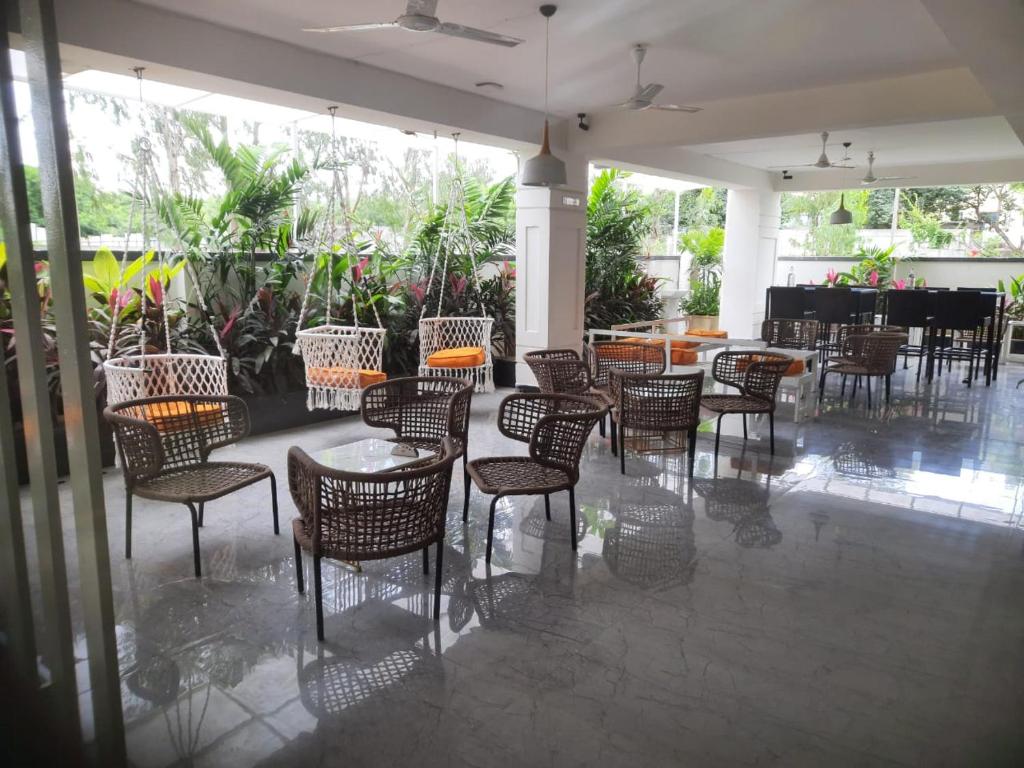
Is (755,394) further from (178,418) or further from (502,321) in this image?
(178,418)

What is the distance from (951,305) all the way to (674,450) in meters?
5.07

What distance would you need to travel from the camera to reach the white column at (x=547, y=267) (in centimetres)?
752

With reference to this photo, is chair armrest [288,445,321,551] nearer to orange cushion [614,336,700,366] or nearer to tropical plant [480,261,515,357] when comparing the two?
orange cushion [614,336,700,366]

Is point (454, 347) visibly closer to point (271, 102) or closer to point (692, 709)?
point (271, 102)

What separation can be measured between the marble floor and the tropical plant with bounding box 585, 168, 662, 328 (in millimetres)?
5148

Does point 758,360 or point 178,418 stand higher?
point 758,360

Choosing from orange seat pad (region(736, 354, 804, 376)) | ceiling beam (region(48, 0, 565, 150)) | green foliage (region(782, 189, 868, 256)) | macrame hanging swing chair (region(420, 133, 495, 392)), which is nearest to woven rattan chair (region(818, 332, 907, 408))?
orange seat pad (region(736, 354, 804, 376))

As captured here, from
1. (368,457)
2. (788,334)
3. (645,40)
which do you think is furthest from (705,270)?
(368,457)

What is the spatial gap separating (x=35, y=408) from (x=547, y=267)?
604 centimetres

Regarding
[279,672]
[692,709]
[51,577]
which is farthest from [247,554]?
[692,709]

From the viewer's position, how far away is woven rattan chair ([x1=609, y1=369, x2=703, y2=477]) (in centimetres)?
475

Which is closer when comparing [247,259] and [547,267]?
[247,259]

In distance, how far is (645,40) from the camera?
15.9ft

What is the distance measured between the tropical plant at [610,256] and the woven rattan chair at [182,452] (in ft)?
19.7
